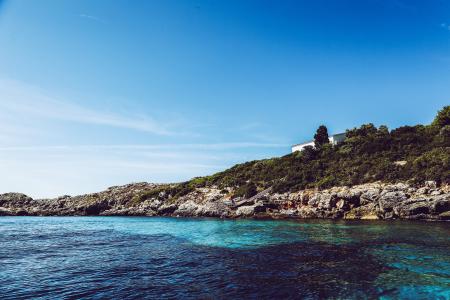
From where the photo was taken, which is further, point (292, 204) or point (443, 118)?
point (443, 118)

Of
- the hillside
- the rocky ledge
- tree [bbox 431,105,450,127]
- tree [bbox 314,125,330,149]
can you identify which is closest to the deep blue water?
the rocky ledge

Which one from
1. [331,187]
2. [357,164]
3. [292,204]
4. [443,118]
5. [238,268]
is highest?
[443,118]

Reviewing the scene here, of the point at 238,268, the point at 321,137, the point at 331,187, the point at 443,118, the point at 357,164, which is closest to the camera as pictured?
the point at 238,268

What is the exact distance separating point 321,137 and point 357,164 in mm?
27199

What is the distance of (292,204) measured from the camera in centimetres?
5088

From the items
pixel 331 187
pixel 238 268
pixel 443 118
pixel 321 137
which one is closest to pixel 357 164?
pixel 331 187

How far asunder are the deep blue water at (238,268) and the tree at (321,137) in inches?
2221

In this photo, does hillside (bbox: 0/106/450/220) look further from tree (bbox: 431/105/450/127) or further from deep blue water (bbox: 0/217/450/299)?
deep blue water (bbox: 0/217/450/299)

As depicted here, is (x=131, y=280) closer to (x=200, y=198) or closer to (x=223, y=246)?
(x=223, y=246)

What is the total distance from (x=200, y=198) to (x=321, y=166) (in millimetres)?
27355

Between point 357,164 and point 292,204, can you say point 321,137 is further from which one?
point 292,204

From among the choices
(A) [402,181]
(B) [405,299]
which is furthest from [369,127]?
(B) [405,299]

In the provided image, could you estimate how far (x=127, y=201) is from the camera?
85.2m

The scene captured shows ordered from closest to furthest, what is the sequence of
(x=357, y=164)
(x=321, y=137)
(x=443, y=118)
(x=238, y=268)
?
(x=238, y=268), (x=357, y=164), (x=443, y=118), (x=321, y=137)
